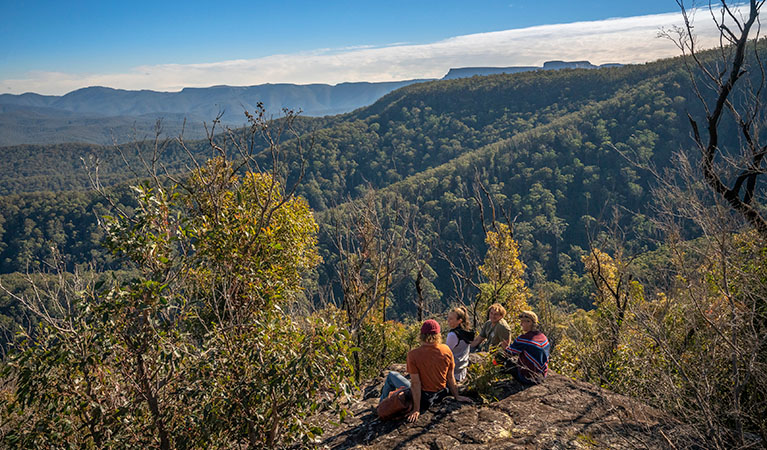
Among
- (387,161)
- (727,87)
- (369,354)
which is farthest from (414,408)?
(387,161)

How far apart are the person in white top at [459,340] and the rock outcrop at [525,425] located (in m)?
0.62

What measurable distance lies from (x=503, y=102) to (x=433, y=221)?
11080 centimetres

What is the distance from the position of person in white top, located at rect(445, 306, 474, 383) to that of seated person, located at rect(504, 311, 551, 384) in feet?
2.13

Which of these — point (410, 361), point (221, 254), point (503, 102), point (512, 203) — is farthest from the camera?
point (503, 102)

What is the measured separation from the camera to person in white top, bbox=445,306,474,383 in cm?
682

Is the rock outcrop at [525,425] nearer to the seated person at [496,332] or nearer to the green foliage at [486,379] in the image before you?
the green foliage at [486,379]

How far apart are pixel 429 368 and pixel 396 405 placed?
0.72 metres

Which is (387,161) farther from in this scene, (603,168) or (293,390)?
(293,390)

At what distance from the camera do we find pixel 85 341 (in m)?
4.06

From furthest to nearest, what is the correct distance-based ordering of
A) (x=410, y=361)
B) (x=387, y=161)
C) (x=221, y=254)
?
(x=387, y=161)
(x=410, y=361)
(x=221, y=254)

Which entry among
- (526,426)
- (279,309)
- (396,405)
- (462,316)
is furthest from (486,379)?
(279,309)

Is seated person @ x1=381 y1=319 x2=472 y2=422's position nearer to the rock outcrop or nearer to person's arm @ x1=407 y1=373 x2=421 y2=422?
person's arm @ x1=407 y1=373 x2=421 y2=422

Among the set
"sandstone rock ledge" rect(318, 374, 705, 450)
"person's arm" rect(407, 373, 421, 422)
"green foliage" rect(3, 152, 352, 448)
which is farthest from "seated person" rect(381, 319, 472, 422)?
"green foliage" rect(3, 152, 352, 448)

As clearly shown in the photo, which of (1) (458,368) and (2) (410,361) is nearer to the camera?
(2) (410,361)
